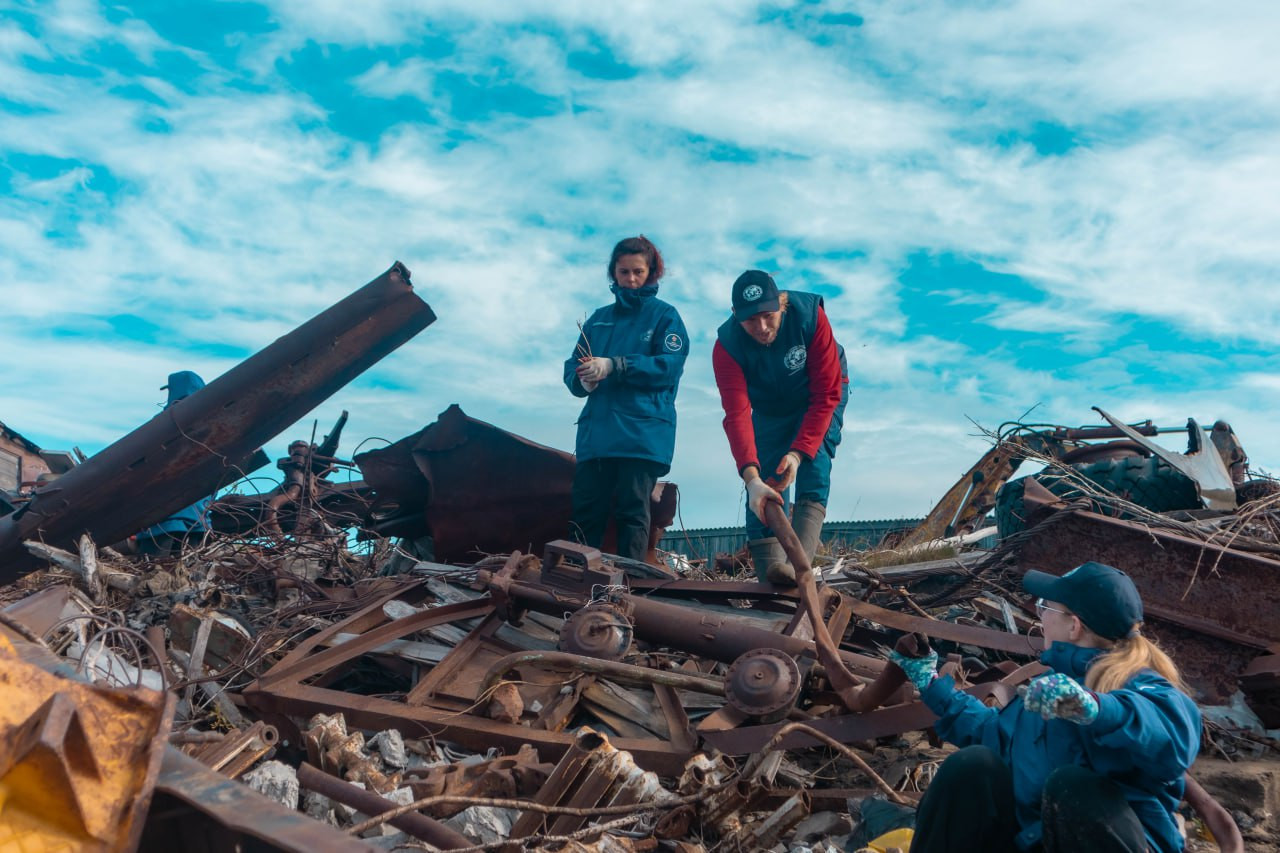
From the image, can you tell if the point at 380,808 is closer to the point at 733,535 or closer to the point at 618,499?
the point at 618,499

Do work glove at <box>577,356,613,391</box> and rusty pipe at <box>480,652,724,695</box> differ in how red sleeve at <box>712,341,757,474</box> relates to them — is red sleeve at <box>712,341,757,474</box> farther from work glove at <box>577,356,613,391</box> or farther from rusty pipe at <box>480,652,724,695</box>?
rusty pipe at <box>480,652,724,695</box>

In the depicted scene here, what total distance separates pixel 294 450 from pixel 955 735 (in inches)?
230

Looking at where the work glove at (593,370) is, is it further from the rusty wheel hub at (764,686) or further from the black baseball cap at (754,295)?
the rusty wheel hub at (764,686)

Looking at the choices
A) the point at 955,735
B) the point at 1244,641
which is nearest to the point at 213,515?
the point at 955,735

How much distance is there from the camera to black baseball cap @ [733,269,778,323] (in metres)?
5.19

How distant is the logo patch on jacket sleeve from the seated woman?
8.80 ft

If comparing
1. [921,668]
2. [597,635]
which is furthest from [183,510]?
[921,668]

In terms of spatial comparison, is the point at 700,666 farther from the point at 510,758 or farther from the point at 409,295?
the point at 409,295

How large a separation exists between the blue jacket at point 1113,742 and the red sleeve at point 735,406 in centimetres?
263

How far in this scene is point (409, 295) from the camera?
647 centimetres

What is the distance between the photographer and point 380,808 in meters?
3.04

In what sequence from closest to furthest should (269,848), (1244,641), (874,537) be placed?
(269,848)
(1244,641)
(874,537)

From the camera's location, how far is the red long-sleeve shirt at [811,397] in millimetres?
5406

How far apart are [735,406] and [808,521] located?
0.76m
